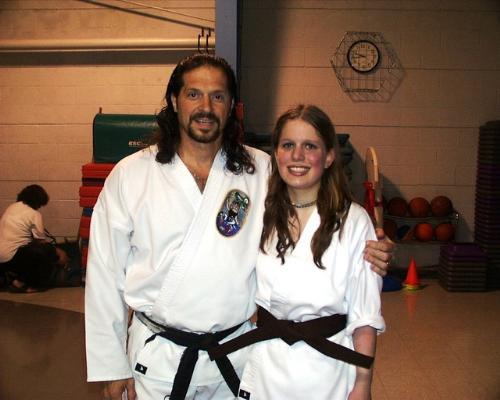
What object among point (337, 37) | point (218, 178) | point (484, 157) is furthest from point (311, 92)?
point (218, 178)

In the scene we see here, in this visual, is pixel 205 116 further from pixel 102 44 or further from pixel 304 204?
pixel 102 44

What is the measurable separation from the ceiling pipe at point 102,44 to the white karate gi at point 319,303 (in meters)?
5.46

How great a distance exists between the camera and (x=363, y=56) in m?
7.29

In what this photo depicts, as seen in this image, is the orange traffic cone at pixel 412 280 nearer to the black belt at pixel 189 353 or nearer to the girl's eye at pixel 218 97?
the black belt at pixel 189 353

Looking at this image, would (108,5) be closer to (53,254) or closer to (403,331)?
(53,254)

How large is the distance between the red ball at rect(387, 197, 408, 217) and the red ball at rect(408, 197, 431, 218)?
0.07 meters

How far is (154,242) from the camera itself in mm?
2139

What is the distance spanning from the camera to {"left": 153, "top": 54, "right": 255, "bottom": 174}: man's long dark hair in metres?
2.26

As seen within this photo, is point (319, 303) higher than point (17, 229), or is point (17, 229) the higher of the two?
point (319, 303)

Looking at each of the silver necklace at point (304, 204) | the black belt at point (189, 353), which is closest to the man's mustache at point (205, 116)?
the silver necklace at point (304, 204)

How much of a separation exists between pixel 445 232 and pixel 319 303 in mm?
5658

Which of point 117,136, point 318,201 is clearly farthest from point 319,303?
point 117,136

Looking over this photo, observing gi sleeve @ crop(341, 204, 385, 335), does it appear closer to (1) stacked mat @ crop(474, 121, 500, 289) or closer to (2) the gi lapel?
(2) the gi lapel

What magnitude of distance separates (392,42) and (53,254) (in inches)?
172
